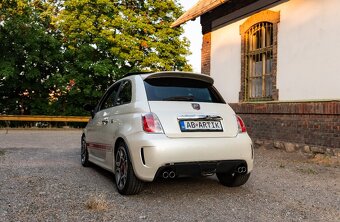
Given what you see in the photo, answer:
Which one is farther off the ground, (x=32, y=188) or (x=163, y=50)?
(x=163, y=50)

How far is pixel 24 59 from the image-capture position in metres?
22.2

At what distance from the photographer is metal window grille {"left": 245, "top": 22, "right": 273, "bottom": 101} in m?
10.7

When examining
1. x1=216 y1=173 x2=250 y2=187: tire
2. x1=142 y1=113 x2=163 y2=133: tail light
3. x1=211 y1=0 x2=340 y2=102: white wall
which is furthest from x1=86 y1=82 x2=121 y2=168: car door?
x1=211 y1=0 x2=340 y2=102: white wall

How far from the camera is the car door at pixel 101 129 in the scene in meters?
5.82

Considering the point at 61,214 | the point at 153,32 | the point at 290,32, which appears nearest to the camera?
the point at 61,214

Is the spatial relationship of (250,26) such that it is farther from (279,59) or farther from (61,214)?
(61,214)

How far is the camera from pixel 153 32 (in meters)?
26.3

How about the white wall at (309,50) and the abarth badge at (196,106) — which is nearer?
→ the abarth badge at (196,106)

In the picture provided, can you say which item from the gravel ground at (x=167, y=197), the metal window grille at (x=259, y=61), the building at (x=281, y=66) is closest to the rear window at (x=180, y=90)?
the gravel ground at (x=167, y=197)

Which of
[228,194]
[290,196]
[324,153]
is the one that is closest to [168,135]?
[228,194]

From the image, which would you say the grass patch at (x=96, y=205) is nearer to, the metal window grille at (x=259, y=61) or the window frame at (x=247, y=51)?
the window frame at (x=247, y=51)

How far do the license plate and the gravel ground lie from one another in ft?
2.84

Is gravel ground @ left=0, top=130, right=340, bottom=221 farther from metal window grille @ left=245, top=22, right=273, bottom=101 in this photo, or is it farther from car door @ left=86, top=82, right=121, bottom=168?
metal window grille @ left=245, top=22, right=273, bottom=101

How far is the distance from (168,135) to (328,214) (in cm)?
198
